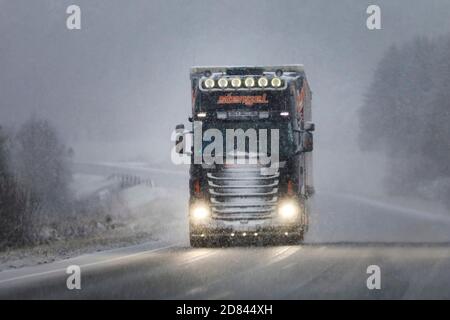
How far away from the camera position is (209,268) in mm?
17328

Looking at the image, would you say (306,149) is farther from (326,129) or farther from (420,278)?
(326,129)

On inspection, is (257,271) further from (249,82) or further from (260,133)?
(249,82)

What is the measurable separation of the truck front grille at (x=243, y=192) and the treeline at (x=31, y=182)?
10068mm

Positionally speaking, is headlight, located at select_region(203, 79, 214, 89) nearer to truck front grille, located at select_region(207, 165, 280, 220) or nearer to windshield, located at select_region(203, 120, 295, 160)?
windshield, located at select_region(203, 120, 295, 160)

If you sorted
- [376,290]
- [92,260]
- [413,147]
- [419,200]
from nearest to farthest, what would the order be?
[376,290] < [92,260] < [419,200] < [413,147]

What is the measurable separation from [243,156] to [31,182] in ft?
55.4

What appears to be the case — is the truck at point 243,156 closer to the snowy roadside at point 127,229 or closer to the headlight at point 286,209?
the headlight at point 286,209

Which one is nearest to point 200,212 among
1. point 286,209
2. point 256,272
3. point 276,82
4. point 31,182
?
point 286,209

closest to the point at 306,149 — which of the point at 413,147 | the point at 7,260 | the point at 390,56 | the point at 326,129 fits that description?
the point at 7,260

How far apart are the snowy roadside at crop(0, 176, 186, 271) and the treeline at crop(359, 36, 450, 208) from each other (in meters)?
15.8

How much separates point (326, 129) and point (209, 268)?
345ft

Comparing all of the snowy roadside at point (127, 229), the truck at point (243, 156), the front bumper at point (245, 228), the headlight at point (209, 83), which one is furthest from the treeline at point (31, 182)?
the headlight at point (209, 83)

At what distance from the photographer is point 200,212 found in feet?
71.6

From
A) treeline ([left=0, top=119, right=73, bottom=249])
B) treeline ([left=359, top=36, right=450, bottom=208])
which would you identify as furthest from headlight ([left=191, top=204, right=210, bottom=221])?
treeline ([left=359, top=36, right=450, bottom=208])
